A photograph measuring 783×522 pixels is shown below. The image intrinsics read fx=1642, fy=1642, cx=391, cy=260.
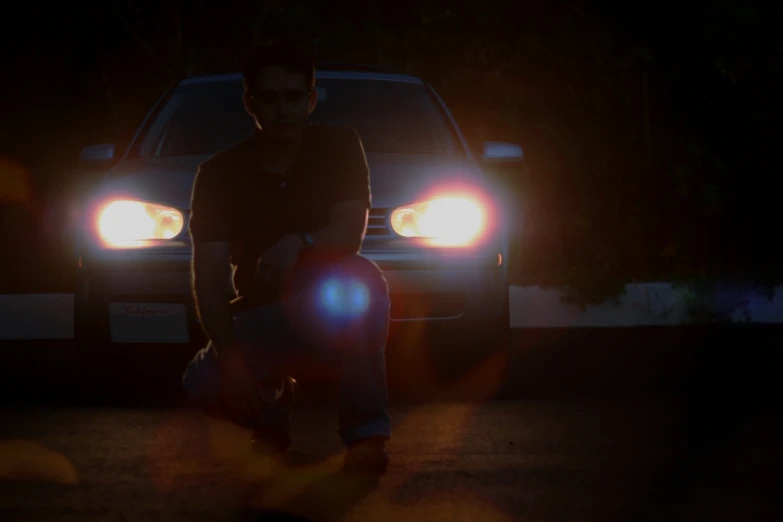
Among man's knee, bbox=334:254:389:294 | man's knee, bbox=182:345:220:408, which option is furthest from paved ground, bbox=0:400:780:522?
man's knee, bbox=334:254:389:294

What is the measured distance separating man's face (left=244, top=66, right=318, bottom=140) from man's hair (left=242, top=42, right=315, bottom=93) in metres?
0.02

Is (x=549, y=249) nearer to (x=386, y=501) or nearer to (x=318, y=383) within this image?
(x=318, y=383)

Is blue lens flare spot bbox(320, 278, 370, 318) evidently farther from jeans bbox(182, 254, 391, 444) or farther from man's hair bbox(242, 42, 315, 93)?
man's hair bbox(242, 42, 315, 93)

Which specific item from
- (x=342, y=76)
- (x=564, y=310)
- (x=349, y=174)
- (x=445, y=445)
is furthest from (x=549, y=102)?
(x=349, y=174)

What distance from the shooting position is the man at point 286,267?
5.03m

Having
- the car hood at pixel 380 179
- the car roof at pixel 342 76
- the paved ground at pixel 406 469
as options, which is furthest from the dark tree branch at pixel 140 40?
the paved ground at pixel 406 469

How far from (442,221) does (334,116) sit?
5.81 feet

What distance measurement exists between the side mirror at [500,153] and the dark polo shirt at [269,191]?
296 cm

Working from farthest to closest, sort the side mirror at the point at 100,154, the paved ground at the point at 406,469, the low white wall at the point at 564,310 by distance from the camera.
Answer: the low white wall at the point at 564,310
the side mirror at the point at 100,154
the paved ground at the point at 406,469

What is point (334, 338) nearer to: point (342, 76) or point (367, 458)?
point (367, 458)

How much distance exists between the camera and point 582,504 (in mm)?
4773

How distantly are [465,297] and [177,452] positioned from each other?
175cm

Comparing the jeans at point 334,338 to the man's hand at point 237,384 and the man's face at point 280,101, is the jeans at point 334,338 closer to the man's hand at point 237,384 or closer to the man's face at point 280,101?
the man's hand at point 237,384

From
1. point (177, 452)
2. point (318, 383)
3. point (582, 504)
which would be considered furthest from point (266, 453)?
point (318, 383)
